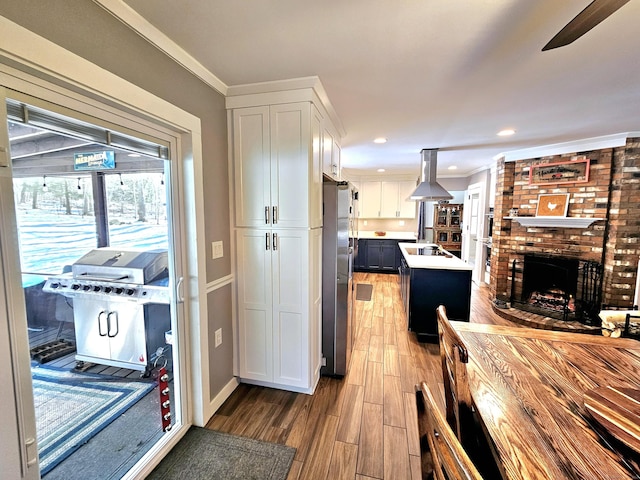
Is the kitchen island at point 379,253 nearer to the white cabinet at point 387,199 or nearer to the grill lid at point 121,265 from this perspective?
the white cabinet at point 387,199

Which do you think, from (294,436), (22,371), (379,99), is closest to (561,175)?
(379,99)

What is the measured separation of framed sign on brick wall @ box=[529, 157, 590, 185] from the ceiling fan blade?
3705 millimetres

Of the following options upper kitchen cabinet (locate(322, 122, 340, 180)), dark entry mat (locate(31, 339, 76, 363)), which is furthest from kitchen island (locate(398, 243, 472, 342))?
dark entry mat (locate(31, 339, 76, 363))

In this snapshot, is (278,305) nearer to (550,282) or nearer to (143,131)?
(143,131)

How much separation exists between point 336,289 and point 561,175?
396 centimetres

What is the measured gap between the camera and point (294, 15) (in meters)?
1.35

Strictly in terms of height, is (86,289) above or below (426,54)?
below

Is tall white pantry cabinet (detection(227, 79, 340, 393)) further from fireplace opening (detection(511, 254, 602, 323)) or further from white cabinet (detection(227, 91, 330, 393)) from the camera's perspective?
→ fireplace opening (detection(511, 254, 602, 323))

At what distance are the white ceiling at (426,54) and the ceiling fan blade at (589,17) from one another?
266mm

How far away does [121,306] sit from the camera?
189cm

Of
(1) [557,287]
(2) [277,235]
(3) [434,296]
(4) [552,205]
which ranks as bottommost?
(1) [557,287]

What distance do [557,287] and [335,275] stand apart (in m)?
3.83

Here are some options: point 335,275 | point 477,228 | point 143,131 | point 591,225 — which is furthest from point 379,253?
point 143,131

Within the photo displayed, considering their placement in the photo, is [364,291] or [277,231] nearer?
[277,231]
